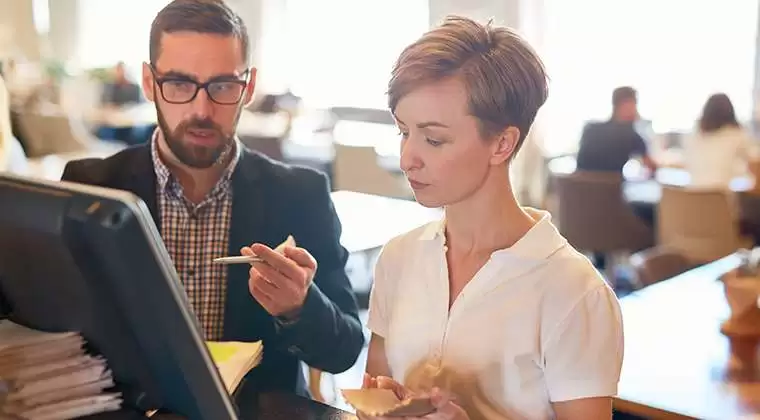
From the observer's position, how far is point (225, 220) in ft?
5.28

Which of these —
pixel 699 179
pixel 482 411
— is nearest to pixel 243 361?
pixel 482 411

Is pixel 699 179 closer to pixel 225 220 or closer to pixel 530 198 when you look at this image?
pixel 530 198

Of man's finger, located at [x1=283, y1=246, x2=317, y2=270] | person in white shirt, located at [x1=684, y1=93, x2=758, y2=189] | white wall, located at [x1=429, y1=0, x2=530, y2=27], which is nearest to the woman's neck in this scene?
man's finger, located at [x1=283, y1=246, x2=317, y2=270]

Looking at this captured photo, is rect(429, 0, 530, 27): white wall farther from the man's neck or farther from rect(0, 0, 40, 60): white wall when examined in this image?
the man's neck

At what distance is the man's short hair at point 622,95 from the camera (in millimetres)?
5566

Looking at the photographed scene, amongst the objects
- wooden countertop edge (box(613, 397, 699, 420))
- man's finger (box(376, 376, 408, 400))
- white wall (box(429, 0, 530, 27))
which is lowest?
wooden countertop edge (box(613, 397, 699, 420))

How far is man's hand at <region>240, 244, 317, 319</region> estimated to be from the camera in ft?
4.03

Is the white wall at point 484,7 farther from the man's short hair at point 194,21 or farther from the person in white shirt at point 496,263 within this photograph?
the person in white shirt at point 496,263

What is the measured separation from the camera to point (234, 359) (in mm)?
1222

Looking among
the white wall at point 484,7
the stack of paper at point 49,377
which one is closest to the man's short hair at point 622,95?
the white wall at point 484,7

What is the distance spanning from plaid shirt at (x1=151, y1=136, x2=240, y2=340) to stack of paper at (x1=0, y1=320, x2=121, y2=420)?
71cm

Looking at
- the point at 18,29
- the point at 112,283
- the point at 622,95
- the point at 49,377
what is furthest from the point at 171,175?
the point at 18,29

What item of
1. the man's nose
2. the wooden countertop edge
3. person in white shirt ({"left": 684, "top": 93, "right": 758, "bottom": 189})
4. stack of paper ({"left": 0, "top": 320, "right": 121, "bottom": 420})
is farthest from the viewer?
person in white shirt ({"left": 684, "top": 93, "right": 758, "bottom": 189})

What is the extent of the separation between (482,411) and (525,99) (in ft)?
1.38
